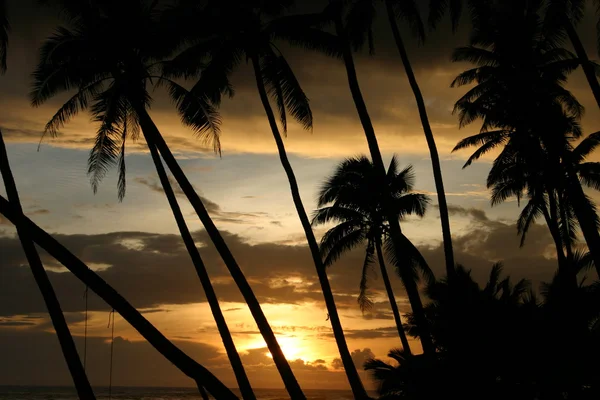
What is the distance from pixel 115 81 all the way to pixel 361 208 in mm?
14232

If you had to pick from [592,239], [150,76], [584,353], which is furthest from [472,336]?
[150,76]

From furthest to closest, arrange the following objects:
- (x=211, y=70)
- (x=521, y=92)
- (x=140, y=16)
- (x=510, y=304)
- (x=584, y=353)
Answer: (x=521, y=92)
(x=211, y=70)
(x=140, y=16)
(x=510, y=304)
(x=584, y=353)

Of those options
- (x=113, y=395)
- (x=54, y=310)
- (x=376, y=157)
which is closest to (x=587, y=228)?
(x=376, y=157)

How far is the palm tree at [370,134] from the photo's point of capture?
15047 mm

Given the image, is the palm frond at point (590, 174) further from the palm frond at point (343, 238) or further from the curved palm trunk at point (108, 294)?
the curved palm trunk at point (108, 294)

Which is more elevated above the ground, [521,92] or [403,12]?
[403,12]

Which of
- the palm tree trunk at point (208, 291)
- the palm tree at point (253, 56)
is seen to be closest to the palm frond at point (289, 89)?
the palm tree at point (253, 56)

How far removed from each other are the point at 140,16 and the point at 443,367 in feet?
32.8

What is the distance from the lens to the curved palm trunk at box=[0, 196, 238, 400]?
14.3 ft

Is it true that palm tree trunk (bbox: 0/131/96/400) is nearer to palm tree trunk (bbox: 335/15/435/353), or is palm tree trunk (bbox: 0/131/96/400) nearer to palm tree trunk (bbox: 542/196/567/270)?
palm tree trunk (bbox: 335/15/435/353)

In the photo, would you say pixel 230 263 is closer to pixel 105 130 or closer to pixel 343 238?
pixel 105 130

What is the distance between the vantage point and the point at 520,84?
814 inches

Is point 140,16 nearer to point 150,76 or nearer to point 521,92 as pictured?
point 150,76

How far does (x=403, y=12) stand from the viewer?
17969mm
